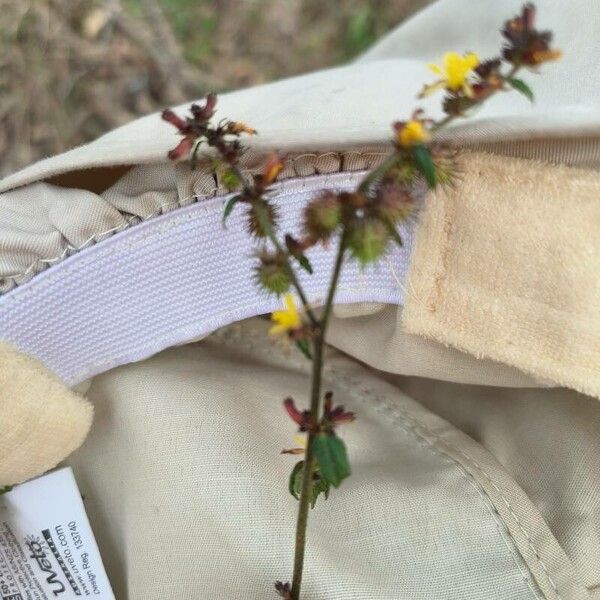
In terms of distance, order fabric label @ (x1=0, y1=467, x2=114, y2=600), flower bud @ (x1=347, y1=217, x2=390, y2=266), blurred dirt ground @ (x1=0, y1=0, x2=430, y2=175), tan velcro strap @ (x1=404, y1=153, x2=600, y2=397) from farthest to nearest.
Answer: blurred dirt ground @ (x1=0, y1=0, x2=430, y2=175), fabric label @ (x1=0, y1=467, x2=114, y2=600), tan velcro strap @ (x1=404, y1=153, x2=600, y2=397), flower bud @ (x1=347, y1=217, x2=390, y2=266)

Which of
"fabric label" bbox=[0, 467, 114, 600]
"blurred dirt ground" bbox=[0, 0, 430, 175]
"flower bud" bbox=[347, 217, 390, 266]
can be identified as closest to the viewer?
"flower bud" bbox=[347, 217, 390, 266]

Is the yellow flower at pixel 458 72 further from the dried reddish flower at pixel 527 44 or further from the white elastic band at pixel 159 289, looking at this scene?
the white elastic band at pixel 159 289

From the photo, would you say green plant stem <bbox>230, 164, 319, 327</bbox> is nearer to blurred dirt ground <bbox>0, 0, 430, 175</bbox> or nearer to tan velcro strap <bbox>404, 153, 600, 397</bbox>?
tan velcro strap <bbox>404, 153, 600, 397</bbox>

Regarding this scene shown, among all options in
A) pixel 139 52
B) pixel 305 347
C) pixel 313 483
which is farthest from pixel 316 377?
pixel 139 52

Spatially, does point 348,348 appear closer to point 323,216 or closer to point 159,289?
point 159,289

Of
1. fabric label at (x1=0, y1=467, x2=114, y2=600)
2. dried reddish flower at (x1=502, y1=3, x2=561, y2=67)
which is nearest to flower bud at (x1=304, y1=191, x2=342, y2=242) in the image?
dried reddish flower at (x1=502, y1=3, x2=561, y2=67)

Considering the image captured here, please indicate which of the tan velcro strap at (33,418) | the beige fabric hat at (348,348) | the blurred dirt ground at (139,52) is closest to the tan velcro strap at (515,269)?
the beige fabric hat at (348,348)
